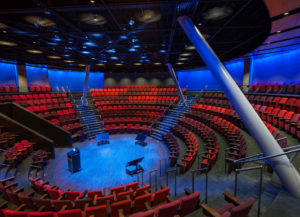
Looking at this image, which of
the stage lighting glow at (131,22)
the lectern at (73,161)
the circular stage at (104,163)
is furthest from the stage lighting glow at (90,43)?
the circular stage at (104,163)

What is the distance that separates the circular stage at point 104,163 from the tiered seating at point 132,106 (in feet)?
7.31

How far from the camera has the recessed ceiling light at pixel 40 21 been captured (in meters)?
5.68

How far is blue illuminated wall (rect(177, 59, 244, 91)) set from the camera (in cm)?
1689

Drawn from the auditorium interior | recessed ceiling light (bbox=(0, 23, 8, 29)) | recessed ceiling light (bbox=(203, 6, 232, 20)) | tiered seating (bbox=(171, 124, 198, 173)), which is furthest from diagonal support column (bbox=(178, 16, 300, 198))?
recessed ceiling light (bbox=(0, 23, 8, 29))

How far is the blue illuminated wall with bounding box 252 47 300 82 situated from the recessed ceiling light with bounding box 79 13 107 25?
Answer: 14325mm

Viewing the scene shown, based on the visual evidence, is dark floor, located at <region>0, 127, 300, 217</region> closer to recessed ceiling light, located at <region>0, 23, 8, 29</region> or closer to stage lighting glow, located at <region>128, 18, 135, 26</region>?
recessed ceiling light, located at <region>0, 23, 8, 29</region>

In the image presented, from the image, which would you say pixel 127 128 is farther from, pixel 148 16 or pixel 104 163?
pixel 148 16

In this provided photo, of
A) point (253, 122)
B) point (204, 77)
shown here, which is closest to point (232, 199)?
point (253, 122)

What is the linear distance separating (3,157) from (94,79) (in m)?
16.6

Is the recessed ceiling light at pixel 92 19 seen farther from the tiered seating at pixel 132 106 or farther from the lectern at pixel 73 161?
the tiered seating at pixel 132 106

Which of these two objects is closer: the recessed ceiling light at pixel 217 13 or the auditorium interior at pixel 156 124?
the auditorium interior at pixel 156 124

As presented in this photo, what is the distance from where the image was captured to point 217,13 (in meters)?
5.48

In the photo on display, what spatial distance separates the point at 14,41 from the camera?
8.56 m

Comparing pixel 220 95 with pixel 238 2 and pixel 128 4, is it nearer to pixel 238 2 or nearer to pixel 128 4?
pixel 238 2
